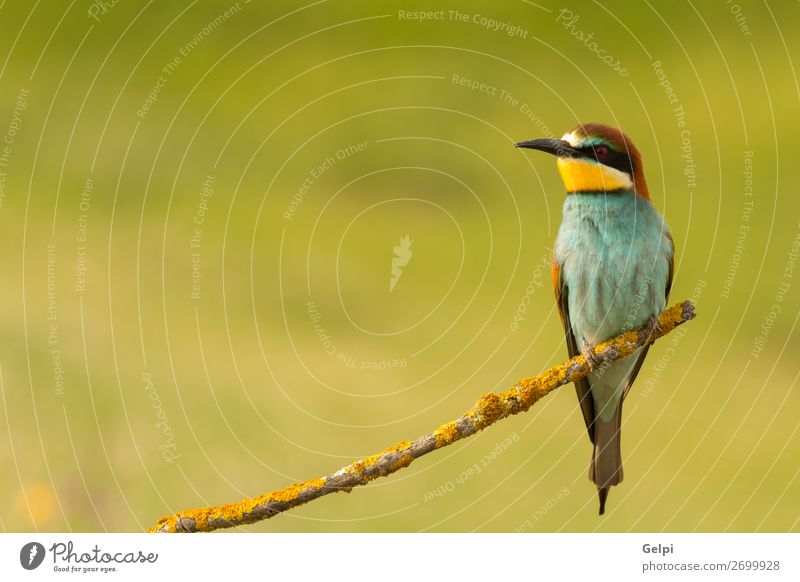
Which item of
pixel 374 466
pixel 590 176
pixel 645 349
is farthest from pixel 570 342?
pixel 374 466

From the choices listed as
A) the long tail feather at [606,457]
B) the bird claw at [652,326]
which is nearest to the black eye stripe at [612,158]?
the bird claw at [652,326]

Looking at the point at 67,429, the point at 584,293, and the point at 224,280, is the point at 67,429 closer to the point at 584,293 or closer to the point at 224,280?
the point at 224,280

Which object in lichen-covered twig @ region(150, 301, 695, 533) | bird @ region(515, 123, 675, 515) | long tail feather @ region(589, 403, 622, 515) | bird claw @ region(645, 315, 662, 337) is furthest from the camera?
long tail feather @ region(589, 403, 622, 515)

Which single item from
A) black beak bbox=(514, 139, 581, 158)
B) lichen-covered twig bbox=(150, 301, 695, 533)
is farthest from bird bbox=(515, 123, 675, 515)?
lichen-covered twig bbox=(150, 301, 695, 533)

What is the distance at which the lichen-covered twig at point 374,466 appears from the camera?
159 centimetres

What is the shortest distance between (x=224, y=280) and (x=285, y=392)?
3.02ft

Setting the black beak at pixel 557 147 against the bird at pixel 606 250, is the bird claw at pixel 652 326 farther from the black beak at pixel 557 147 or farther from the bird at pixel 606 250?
the black beak at pixel 557 147

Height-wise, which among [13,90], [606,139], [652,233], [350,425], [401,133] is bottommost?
[350,425]

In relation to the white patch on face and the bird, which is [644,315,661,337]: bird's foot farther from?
the white patch on face

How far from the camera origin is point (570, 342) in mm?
2289

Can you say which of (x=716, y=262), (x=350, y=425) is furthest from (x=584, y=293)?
(x=716, y=262)

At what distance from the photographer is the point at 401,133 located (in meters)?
4.20

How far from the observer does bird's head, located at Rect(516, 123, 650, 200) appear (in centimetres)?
202

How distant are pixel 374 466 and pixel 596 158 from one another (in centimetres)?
87
